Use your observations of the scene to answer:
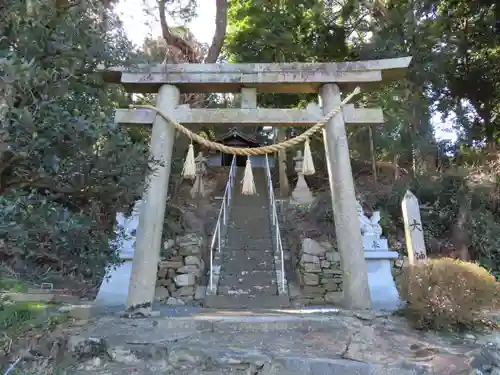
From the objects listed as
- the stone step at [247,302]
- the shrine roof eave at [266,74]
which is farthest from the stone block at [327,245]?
the shrine roof eave at [266,74]

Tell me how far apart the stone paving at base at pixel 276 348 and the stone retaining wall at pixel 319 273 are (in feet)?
12.7

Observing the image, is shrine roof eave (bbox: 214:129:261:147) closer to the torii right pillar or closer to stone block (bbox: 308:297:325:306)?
stone block (bbox: 308:297:325:306)

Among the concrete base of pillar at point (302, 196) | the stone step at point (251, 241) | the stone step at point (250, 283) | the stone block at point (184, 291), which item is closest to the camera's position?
the stone step at point (250, 283)

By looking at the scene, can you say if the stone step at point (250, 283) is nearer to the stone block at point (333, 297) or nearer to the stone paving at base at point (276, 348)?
the stone block at point (333, 297)

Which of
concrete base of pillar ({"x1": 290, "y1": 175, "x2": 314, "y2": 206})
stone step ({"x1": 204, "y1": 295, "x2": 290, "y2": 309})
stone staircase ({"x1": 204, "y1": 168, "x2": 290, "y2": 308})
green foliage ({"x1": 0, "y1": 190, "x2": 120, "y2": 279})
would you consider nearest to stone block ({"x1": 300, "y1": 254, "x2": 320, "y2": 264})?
stone staircase ({"x1": 204, "y1": 168, "x2": 290, "y2": 308})

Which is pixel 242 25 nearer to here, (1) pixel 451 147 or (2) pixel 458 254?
(1) pixel 451 147

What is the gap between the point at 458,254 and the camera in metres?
8.74

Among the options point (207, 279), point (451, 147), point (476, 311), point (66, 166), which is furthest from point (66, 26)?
point (451, 147)

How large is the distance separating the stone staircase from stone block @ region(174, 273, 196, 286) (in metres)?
0.62

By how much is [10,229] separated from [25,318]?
4.13 ft

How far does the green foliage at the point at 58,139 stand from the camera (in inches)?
128

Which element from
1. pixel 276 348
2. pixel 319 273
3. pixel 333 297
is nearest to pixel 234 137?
pixel 319 273

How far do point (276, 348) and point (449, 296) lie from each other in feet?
6.11

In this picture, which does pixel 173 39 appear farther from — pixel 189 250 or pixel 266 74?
pixel 266 74
